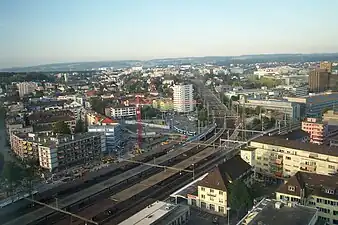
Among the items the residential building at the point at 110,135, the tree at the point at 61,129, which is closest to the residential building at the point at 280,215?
the residential building at the point at 110,135

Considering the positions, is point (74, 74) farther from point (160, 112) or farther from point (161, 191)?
point (161, 191)

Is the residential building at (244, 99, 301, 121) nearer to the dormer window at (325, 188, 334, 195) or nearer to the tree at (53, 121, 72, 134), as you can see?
the tree at (53, 121, 72, 134)

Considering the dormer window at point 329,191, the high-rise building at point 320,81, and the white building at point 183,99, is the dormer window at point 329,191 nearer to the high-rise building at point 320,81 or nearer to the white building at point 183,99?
the white building at point 183,99

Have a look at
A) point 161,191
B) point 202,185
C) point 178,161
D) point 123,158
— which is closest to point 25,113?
point 123,158

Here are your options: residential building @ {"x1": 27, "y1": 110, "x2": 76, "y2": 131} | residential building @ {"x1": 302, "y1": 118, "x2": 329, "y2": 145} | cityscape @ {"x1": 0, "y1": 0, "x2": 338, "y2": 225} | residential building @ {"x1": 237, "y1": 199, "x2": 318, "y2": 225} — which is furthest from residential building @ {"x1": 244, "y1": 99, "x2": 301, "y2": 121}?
residential building @ {"x1": 237, "y1": 199, "x2": 318, "y2": 225}

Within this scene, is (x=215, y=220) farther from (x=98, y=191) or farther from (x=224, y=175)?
(x=98, y=191)
